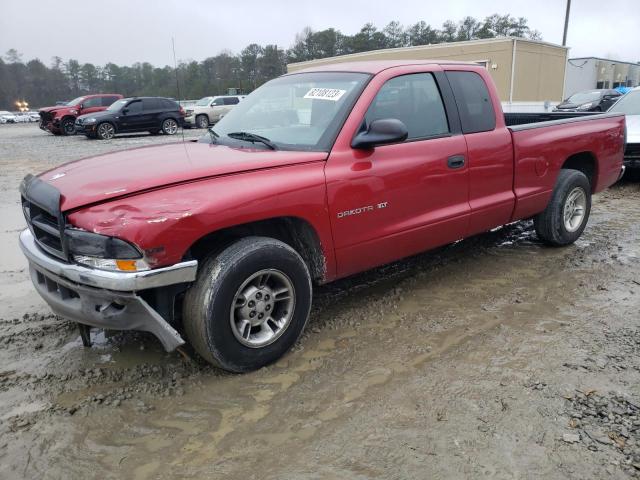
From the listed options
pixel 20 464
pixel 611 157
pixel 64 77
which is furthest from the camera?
pixel 64 77

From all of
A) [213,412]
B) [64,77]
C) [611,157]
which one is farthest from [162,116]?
[64,77]

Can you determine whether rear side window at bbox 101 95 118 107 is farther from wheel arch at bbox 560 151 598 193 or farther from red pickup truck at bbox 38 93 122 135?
wheel arch at bbox 560 151 598 193

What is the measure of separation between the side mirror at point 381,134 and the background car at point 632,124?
6030 mm

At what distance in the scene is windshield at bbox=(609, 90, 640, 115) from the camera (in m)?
9.49

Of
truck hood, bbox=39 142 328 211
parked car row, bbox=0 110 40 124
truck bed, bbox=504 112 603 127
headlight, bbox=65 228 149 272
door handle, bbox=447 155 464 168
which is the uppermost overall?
truck hood, bbox=39 142 328 211

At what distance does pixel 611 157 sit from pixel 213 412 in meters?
5.02

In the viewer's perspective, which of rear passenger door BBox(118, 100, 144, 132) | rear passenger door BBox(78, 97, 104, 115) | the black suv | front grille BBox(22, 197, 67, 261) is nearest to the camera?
front grille BBox(22, 197, 67, 261)

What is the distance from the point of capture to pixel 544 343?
337cm

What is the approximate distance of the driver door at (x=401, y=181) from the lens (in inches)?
131

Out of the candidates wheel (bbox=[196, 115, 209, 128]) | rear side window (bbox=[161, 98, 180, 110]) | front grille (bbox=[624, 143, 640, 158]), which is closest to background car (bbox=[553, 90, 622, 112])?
front grille (bbox=[624, 143, 640, 158])

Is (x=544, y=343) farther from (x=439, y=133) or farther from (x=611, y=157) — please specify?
(x=611, y=157)

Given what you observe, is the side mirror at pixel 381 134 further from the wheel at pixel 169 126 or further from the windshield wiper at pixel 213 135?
the wheel at pixel 169 126

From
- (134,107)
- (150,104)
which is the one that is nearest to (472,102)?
(134,107)

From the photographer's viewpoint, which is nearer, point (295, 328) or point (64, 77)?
point (295, 328)
